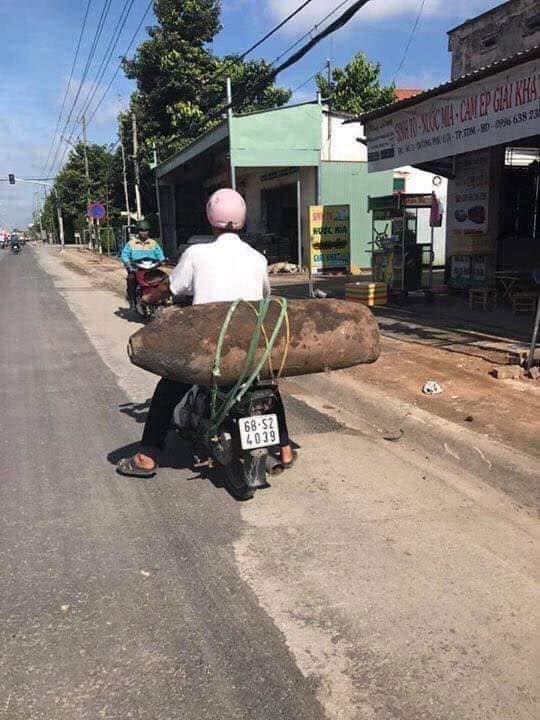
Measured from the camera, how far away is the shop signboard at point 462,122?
25.5 feet

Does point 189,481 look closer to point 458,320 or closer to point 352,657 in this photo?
point 352,657

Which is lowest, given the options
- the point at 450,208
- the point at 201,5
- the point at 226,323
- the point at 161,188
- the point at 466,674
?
the point at 466,674

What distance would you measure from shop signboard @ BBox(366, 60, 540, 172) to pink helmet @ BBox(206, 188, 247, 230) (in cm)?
519

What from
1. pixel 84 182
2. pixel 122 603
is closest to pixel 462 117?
pixel 122 603

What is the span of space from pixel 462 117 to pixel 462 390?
15.1ft

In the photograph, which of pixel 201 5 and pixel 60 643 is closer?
pixel 60 643

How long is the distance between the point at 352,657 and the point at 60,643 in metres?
1.24

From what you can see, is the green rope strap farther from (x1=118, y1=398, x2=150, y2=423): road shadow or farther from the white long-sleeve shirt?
(x1=118, y1=398, x2=150, y2=423): road shadow

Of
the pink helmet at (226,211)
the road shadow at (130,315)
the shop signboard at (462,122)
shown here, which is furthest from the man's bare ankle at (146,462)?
the road shadow at (130,315)

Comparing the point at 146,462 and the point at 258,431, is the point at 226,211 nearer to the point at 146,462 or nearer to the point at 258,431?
the point at 258,431

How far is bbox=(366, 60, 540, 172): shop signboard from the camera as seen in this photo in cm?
778

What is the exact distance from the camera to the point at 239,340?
3.56 meters

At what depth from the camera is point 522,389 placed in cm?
632

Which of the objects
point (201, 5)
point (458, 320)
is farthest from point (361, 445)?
point (201, 5)
